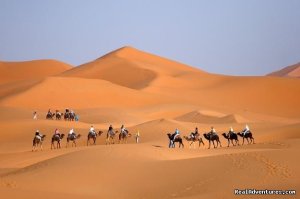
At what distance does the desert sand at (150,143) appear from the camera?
53.2ft

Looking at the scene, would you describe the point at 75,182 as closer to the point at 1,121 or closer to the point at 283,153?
the point at 283,153

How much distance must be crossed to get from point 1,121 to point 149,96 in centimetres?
3771

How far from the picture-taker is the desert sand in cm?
1620

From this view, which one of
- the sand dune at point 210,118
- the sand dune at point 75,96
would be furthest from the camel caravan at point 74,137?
the sand dune at point 75,96

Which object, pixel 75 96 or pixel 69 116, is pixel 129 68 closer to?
pixel 75 96

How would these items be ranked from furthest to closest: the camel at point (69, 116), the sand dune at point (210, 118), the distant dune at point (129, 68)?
the distant dune at point (129, 68) < the sand dune at point (210, 118) < the camel at point (69, 116)

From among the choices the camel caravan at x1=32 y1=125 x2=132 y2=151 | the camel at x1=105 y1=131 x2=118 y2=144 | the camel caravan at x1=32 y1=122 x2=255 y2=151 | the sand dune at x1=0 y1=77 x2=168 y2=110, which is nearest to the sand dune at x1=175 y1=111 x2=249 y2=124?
the camel caravan at x1=32 y1=122 x2=255 y2=151

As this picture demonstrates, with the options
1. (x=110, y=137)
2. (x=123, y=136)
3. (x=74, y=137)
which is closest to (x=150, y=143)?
(x=123, y=136)

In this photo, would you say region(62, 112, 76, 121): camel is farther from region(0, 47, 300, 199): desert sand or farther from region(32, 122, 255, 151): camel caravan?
region(32, 122, 255, 151): camel caravan

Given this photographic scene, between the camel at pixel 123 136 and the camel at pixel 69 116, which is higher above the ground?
the camel at pixel 69 116

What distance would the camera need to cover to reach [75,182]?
16906mm

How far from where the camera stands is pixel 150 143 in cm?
3056

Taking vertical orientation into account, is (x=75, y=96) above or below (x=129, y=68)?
below

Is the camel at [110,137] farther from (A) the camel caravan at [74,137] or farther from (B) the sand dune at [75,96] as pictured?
(B) the sand dune at [75,96]
